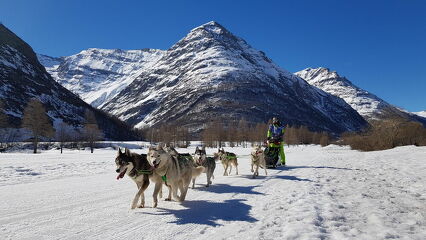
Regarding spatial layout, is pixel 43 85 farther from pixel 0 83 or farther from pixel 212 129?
pixel 212 129

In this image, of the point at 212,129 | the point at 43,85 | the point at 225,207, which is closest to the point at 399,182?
the point at 225,207

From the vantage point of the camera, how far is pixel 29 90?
442 feet

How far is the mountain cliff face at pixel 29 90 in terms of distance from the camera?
407 feet

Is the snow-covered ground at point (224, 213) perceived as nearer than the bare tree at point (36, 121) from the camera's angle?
Yes

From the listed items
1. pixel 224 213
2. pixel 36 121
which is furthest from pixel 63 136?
pixel 224 213

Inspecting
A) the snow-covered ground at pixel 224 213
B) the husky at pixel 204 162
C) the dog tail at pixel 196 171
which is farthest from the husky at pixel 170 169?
the husky at pixel 204 162

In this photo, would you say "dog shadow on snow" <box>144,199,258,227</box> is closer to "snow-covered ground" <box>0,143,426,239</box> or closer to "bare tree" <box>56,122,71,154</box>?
"snow-covered ground" <box>0,143,426,239</box>

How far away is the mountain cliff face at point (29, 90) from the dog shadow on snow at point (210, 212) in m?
121

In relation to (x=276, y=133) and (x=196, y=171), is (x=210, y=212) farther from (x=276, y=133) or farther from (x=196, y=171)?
(x=276, y=133)

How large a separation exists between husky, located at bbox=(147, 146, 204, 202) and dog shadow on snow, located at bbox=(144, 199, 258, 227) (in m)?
0.49

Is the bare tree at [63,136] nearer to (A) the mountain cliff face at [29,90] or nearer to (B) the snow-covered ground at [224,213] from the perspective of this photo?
(A) the mountain cliff face at [29,90]

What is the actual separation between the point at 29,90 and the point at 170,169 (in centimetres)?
14993

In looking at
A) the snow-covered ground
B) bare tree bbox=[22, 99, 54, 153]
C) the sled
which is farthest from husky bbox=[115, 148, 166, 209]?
bare tree bbox=[22, 99, 54, 153]

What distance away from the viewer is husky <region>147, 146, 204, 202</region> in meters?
7.18
